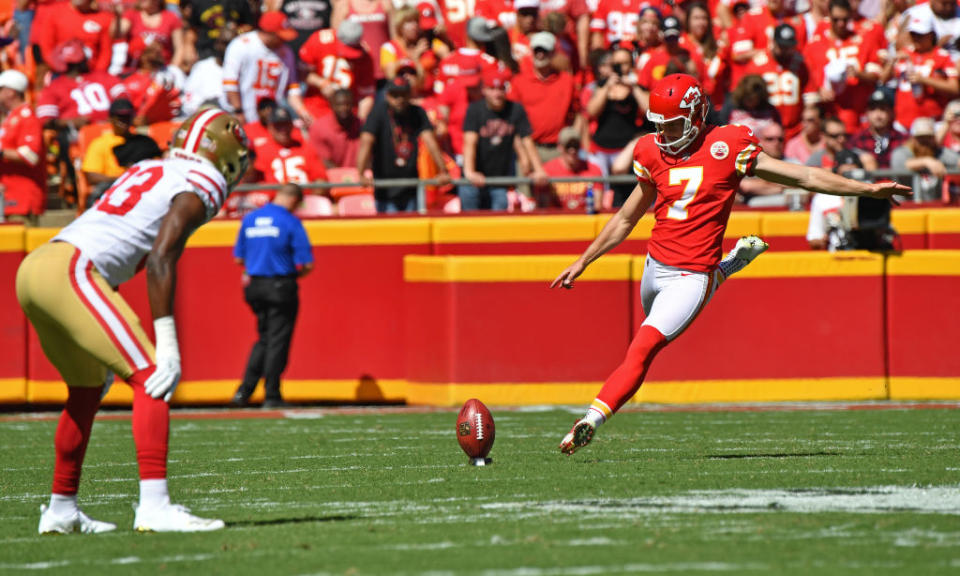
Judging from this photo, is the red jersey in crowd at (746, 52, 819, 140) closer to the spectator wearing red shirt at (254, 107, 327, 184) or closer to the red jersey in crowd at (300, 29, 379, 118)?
the red jersey in crowd at (300, 29, 379, 118)

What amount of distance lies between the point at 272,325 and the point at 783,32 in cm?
619

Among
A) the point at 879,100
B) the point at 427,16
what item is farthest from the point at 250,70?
the point at 879,100

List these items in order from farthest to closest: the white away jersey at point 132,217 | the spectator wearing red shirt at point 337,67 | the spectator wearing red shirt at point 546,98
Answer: the spectator wearing red shirt at point 337,67, the spectator wearing red shirt at point 546,98, the white away jersey at point 132,217

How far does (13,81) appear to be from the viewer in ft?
48.3

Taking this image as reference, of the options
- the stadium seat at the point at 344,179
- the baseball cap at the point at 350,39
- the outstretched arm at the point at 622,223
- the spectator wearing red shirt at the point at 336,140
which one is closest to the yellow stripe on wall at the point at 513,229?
the stadium seat at the point at 344,179

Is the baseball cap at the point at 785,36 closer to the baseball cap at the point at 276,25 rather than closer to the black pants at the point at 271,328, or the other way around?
the baseball cap at the point at 276,25

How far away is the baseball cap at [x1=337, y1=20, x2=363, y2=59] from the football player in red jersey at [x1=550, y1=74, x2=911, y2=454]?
7.67 meters

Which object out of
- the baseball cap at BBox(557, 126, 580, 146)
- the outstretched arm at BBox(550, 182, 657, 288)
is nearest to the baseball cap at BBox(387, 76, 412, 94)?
the baseball cap at BBox(557, 126, 580, 146)

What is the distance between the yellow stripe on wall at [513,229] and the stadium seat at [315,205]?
1.20m

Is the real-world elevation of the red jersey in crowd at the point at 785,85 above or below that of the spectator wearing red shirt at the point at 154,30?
below

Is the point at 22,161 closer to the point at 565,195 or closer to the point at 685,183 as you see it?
the point at 565,195

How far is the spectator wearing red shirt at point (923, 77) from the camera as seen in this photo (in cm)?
1491

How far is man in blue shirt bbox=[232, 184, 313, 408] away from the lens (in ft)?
41.5

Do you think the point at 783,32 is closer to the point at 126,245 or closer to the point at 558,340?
the point at 558,340
